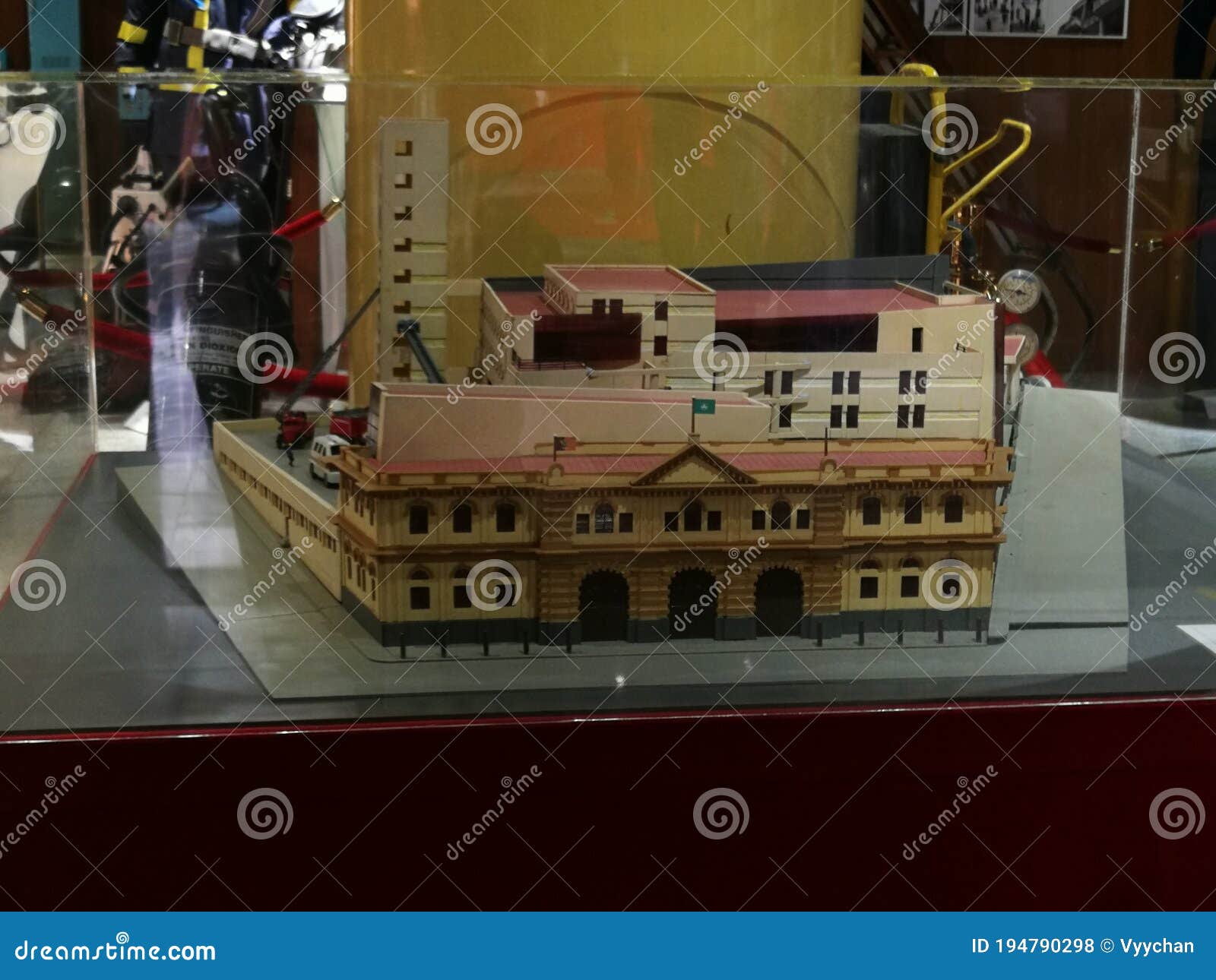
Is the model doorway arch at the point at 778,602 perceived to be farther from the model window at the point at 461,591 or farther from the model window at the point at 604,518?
the model window at the point at 461,591

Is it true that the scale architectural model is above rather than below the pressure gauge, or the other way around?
below

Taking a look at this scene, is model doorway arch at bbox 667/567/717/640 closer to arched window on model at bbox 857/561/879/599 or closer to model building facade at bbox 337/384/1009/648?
model building facade at bbox 337/384/1009/648

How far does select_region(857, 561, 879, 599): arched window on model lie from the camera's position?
1.29 metres

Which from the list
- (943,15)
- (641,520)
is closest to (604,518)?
(641,520)

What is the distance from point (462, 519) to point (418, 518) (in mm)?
38

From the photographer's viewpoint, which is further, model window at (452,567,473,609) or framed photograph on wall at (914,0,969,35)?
framed photograph on wall at (914,0,969,35)

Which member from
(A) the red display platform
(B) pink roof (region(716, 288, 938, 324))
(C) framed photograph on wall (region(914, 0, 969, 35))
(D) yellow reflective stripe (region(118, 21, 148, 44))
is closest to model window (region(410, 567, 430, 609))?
(A) the red display platform

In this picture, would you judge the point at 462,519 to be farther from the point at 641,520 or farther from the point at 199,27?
the point at 199,27

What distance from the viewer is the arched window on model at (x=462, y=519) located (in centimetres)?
124

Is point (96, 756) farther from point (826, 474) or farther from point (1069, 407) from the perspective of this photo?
point (1069, 407)

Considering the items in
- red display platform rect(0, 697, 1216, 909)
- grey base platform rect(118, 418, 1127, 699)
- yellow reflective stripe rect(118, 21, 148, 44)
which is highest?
yellow reflective stripe rect(118, 21, 148, 44)

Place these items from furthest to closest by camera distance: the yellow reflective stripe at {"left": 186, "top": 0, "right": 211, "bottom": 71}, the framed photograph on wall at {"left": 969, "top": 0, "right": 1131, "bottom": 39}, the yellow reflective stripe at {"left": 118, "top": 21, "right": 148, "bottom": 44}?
the yellow reflective stripe at {"left": 186, "top": 0, "right": 211, "bottom": 71} < the yellow reflective stripe at {"left": 118, "top": 21, "right": 148, "bottom": 44} < the framed photograph on wall at {"left": 969, "top": 0, "right": 1131, "bottom": 39}

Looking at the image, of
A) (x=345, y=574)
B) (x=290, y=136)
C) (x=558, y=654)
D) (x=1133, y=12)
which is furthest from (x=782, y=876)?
(x=1133, y=12)

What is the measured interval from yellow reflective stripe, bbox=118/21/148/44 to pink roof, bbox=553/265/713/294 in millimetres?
1546
